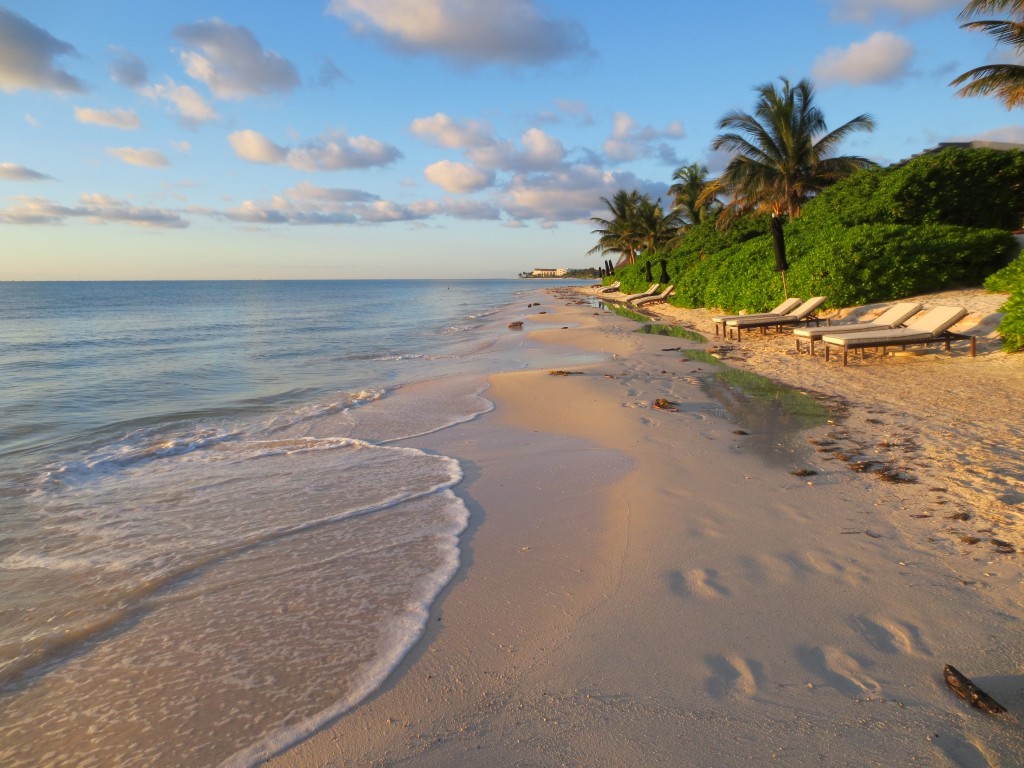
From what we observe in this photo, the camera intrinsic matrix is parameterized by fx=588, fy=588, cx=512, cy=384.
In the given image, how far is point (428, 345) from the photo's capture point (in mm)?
22641

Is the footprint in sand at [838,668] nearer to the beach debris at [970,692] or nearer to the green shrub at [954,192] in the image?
the beach debris at [970,692]

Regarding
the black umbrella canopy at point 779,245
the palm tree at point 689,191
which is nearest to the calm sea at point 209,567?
the black umbrella canopy at point 779,245

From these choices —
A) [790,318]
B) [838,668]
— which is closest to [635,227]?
[790,318]

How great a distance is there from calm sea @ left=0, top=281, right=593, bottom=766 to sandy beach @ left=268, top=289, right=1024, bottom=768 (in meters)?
0.38

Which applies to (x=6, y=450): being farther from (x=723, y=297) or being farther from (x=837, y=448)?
(x=723, y=297)

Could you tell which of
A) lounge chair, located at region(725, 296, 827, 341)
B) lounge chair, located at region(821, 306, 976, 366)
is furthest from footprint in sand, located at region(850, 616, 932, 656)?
lounge chair, located at region(725, 296, 827, 341)

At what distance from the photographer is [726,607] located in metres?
3.48

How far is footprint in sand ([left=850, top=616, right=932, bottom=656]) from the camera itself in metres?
3.01

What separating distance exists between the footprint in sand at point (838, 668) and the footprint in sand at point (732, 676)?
27cm

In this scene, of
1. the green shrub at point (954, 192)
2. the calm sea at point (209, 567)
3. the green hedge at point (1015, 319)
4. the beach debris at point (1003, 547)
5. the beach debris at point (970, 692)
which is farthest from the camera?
the green shrub at point (954, 192)

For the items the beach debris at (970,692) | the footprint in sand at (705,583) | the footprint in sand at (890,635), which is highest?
the beach debris at (970,692)

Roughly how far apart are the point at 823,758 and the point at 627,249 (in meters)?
54.1

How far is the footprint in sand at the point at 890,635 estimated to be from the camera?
3006 millimetres

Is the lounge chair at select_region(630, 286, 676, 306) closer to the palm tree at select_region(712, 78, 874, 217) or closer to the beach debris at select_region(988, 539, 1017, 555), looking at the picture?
the palm tree at select_region(712, 78, 874, 217)
